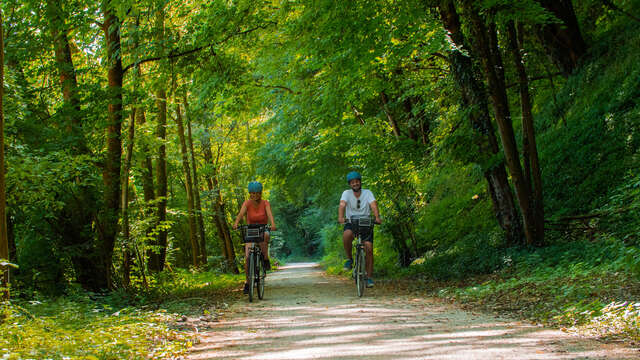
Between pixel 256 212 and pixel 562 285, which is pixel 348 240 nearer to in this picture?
pixel 256 212

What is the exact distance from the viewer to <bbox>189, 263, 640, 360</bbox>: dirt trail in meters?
4.45

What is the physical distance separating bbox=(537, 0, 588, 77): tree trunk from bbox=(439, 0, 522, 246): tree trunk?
5276 mm

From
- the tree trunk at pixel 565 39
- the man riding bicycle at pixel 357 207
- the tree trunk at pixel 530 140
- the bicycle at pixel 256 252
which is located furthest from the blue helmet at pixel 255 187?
the tree trunk at pixel 565 39

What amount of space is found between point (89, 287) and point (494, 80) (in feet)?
28.8

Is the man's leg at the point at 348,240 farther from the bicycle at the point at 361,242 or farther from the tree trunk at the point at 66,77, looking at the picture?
the tree trunk at the point at 66,77

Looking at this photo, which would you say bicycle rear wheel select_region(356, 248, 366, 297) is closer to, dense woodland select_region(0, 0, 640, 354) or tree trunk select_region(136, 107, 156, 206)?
dense woodland select_region(0, 0, 640, 354)

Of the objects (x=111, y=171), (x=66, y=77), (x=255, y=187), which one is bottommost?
(x=255, y=187)

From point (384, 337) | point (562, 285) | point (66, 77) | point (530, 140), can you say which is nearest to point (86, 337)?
point (384, 337)

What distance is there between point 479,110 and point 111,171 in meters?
7.47

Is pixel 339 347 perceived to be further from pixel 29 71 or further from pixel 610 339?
pixel 29 71

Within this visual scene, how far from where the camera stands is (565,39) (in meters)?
15.6

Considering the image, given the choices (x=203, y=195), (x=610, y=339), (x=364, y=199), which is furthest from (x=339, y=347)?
(x=203, y=195)

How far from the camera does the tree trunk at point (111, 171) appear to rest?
1022cm

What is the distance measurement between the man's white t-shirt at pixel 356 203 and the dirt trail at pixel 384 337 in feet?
7.55
